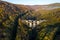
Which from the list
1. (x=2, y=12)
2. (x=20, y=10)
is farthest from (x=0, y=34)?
(x=20, y=10)

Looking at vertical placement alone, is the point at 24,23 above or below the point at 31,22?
below

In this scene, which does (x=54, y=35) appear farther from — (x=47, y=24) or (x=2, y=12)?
(x=2, y=12)

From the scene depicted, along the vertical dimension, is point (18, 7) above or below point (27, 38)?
above

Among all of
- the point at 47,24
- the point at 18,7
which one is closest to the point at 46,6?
the point at 18,7

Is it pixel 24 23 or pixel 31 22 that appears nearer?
pixel 31 22

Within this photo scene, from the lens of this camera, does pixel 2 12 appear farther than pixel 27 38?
Yes

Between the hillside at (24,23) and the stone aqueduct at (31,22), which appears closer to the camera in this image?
the hillside at (24,23)

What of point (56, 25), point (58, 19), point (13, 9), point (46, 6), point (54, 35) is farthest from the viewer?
point (46, 6)

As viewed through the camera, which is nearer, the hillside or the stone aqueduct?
the hillside

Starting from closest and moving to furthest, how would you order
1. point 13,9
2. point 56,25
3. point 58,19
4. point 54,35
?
1. point 54,35
2. point 56,25
3. point 58,19
4. point 13,9
